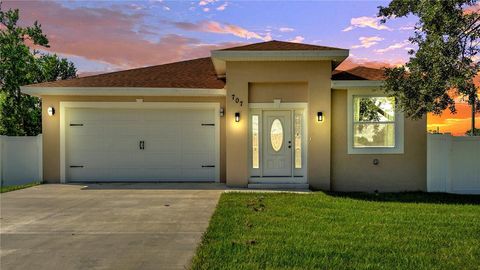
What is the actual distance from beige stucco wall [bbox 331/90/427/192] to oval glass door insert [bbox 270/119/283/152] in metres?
1.46

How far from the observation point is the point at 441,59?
7.75 metres

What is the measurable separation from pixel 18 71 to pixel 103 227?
55.4 feet

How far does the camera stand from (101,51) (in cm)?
1644

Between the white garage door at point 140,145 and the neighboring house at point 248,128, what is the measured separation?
0.03 m

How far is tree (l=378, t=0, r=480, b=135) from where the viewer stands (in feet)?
25.5

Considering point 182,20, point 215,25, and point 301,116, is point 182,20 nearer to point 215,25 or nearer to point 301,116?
point 215,25

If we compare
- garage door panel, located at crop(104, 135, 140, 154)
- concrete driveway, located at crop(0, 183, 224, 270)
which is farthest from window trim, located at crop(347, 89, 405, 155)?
garage door panel, located at crop(104, 135, 140, 154)

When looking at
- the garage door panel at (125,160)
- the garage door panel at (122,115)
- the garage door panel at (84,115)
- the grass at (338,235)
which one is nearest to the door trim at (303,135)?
the grass at (338,235)

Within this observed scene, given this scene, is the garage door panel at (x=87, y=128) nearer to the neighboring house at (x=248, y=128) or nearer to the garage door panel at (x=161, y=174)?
the neighboring house at (x=248, y=128)

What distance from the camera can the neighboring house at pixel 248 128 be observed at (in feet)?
34.6

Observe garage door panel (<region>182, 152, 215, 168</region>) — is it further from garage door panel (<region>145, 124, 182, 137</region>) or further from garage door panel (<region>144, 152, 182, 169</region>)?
garage door panel (<region>145, 124, 182, 137</region>)

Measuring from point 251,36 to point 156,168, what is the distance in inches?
277

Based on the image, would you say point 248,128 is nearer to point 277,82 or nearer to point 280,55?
point 277,82

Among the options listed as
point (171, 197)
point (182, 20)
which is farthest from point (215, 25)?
point (171, 197)
